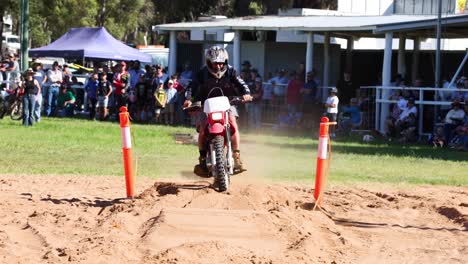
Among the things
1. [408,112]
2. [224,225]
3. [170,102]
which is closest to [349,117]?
[408,112]

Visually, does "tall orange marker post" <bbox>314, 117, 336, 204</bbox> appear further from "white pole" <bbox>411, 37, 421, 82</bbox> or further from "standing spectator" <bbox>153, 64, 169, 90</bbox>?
"white pole" <bbox>411, 37, 421, 82</bbox>

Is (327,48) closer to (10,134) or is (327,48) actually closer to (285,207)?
(10,134)

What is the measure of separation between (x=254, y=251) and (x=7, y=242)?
7.50ft

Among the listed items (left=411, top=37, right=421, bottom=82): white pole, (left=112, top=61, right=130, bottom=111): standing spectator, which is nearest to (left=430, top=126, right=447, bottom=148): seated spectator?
(left=411, top=37, right=421, bottom=82): white pole

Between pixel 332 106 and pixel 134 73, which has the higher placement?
pixel 134 73

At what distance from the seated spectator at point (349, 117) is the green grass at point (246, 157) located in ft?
7.96

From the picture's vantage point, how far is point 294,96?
28.3 m

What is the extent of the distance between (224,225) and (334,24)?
2077 cm

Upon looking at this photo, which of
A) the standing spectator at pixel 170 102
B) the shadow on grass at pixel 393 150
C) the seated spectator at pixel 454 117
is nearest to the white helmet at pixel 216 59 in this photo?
the shadow on grass at pixel 393 150

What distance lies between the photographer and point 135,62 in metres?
31.5

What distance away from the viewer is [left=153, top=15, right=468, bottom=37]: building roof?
26516mm

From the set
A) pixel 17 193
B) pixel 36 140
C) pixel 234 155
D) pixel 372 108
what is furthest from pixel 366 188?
pixel 372 108

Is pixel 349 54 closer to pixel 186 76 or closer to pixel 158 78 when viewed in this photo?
pixel 186 76

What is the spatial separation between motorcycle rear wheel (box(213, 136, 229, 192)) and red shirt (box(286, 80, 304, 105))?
54.5 ft
